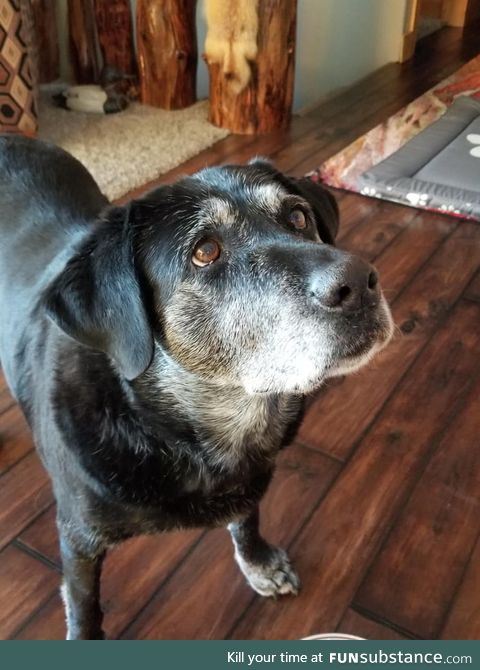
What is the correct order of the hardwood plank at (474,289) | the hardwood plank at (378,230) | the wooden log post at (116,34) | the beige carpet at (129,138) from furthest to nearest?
the wooden log post at (116,34)
the beige carpet at (129,138)
the hardwood plank at (378,230)
the hardwood plank at (474,289)

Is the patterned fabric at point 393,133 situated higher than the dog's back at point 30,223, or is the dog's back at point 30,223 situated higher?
the dog's back at point 30,223

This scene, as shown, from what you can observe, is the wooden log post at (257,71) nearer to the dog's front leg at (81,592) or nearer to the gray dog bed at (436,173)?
the gray dog bed at (436,173)

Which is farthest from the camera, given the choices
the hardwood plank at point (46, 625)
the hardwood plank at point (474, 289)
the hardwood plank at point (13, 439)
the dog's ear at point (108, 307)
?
the hardwood plank at point (474, 289)

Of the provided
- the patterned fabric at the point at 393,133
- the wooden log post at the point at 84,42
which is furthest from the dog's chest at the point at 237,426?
the wooden log post at the point at 84,42

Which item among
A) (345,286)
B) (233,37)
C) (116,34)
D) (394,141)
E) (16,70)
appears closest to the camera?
(345,286)

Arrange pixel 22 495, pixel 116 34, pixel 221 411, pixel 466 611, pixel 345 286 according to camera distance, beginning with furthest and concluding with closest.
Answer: pixel 116 34 < pixel 22 495 < pixel 466 611 < pixel 221 411 < pixel 345 286

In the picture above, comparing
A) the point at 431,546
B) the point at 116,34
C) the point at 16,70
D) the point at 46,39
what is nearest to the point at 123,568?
the point at 431,546

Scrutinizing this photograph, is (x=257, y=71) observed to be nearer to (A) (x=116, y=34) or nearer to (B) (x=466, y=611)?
(A) (x=116, y=34)

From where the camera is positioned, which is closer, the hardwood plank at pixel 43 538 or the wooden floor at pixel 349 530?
the wooden floor at pixel 349 530

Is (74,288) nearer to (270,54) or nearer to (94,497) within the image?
(94,497)

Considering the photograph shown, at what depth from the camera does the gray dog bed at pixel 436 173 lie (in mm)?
2998

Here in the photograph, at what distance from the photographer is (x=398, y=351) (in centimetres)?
228

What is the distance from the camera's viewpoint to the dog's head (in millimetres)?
1066

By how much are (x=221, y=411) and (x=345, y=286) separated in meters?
0.41
